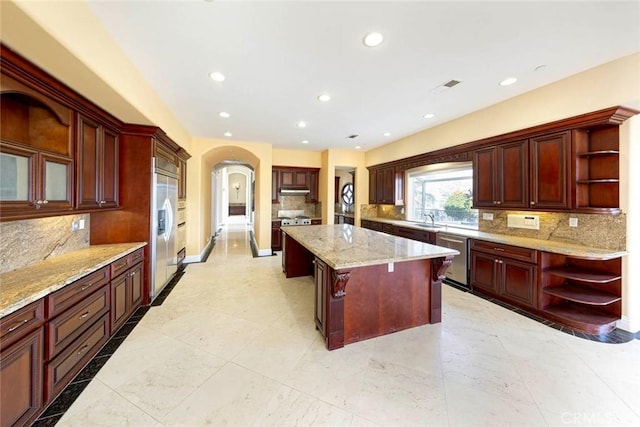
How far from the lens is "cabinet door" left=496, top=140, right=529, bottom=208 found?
128 inches

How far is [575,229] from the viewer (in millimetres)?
2990

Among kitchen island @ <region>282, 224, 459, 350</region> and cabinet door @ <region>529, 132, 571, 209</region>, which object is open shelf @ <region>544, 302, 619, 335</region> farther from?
kitchen island @ <region>282, 224, 459, 350</region>

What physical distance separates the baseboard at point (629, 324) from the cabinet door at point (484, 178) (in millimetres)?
1768

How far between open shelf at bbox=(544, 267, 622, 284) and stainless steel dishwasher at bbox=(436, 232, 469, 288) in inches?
39.2

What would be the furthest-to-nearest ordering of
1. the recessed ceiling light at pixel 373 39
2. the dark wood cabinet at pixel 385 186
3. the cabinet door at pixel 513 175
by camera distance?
1. the dark wood cabinet at pixel 385 186
2. the cabinet door at pixel 513 175
3. the recessed ceiling light at pixel 373 39

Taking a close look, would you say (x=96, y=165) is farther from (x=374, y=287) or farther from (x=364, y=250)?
(x=374, y=287)

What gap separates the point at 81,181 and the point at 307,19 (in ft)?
8.43

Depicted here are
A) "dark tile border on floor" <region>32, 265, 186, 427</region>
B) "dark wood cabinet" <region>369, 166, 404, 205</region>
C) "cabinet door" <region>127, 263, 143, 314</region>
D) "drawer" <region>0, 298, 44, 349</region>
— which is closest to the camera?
"drawer" <region>0, 298, 44, 349</region>

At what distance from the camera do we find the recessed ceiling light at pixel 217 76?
2.71 metres

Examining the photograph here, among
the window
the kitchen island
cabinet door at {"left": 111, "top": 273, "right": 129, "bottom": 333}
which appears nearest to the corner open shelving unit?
the kitchen island

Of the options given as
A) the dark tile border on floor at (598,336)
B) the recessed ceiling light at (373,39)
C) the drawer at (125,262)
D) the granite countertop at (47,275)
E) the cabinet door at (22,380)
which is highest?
the recessed ceiling light at (373,39)

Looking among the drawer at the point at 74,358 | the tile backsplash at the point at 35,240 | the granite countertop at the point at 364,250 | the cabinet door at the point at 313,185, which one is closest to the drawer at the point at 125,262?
the drawer at the point at 74,358

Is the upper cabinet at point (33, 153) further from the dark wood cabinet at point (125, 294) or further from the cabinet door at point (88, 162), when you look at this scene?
the dark wood cabinet at point (125, 294)

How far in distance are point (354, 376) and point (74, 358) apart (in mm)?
2194
